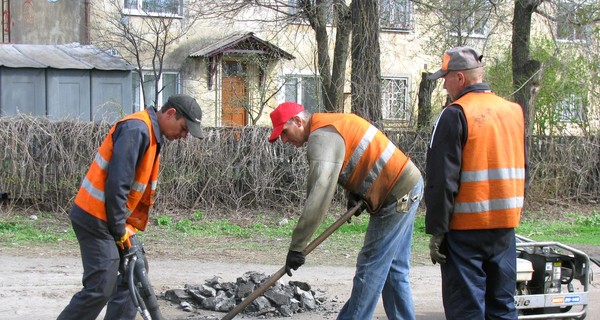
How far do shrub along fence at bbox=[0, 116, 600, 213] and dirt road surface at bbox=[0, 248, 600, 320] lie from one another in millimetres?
2357

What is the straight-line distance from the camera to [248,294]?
23.4ft

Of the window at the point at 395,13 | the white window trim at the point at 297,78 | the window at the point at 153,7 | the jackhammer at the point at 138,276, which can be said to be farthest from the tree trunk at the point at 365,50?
the jackhammer at the point at 138,276

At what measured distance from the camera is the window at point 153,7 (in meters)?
21.0

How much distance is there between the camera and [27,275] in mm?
8344

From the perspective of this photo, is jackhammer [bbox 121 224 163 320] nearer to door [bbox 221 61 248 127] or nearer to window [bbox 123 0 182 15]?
window [bbox 123 0 182 15]

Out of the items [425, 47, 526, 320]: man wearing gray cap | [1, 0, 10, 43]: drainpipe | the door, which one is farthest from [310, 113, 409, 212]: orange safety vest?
[1, 0, 10, 43]: drainpipe

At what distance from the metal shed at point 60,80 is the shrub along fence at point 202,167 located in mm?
6110

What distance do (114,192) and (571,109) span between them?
45.0ft

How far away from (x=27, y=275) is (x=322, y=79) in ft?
26.0

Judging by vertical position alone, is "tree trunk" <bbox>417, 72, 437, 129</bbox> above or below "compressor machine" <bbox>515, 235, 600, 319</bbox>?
above

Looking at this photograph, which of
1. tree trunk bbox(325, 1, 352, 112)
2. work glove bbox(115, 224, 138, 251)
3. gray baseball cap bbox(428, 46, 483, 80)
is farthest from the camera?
tree trunk bbox(325, 1, 352, 112)

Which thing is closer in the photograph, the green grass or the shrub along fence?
the green grass

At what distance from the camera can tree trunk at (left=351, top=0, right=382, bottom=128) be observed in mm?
13805

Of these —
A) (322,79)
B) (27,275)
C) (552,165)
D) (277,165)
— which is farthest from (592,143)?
(27,275)
